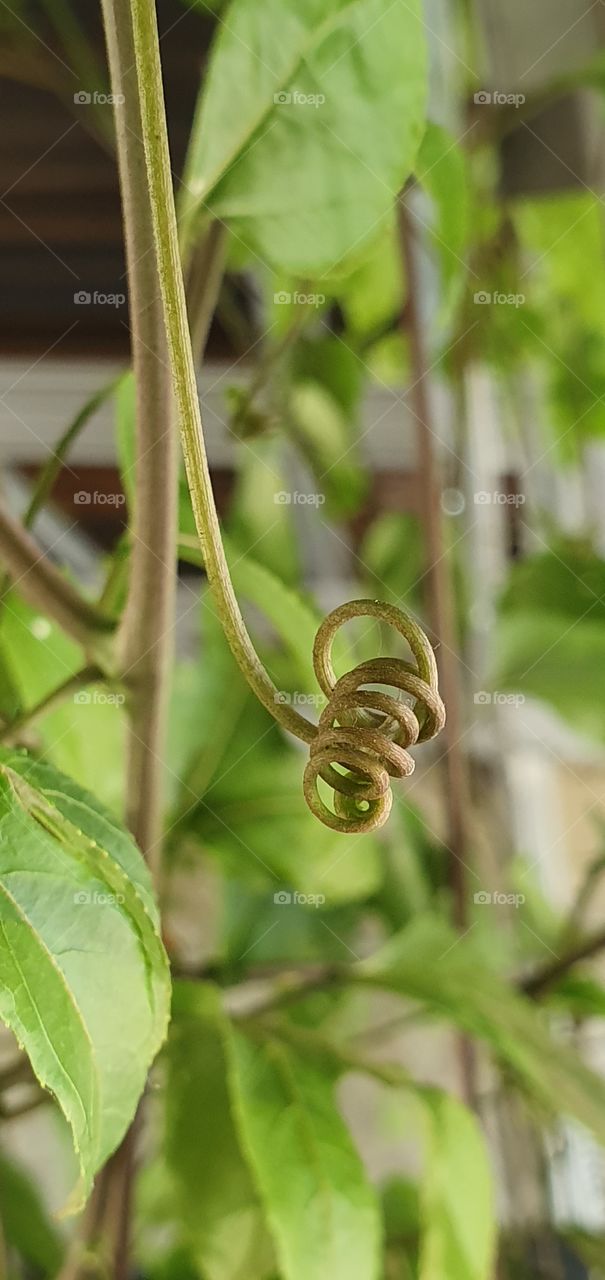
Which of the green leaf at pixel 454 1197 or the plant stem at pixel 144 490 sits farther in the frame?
the green leaf at pixel 454 1197

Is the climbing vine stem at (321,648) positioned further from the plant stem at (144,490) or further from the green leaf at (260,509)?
the green leaf at (260,509)

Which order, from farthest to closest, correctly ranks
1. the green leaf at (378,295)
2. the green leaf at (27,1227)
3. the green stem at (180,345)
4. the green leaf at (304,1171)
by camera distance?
the green leaf at (378,295) → the green leaf at (27,1227) → the green leaf at (304,1171) → the green stem at (180,345)


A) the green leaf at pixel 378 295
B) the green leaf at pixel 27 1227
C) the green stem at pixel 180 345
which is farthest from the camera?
the green leaf at pixel 378 295

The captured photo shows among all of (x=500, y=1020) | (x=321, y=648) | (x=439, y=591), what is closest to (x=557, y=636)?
(x=439, y=591)

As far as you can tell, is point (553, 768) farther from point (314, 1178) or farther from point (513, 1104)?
point (314, 1178)

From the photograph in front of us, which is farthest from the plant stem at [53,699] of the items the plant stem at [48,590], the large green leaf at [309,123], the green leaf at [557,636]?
the green leaf at [557,636]

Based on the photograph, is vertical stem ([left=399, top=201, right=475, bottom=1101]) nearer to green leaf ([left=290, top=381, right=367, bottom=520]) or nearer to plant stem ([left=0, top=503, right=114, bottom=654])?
green leaf ([left=290, top=381, right=367, bottom=520])

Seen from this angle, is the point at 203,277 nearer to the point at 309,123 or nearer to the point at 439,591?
the point at 309,123
